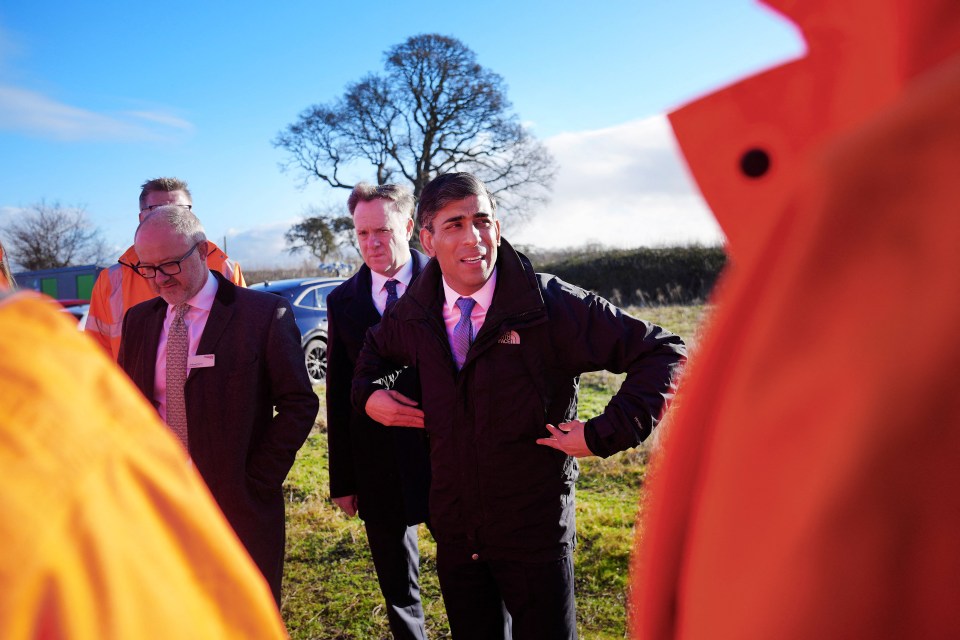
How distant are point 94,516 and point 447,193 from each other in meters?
2.47

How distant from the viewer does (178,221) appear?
10.5 ft

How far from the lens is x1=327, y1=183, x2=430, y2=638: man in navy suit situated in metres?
3.55

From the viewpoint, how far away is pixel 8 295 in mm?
639

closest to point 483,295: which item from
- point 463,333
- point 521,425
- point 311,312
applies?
point 463,333

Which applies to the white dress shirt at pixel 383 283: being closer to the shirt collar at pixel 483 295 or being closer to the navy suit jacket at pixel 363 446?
the navy suit jacket at pixel 363 446

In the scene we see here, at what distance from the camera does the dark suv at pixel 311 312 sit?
10.9 meters

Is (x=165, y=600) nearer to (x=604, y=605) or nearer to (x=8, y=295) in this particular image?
(x=8, y=295)

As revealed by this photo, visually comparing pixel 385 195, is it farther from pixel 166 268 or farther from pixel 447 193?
pixel 166 268

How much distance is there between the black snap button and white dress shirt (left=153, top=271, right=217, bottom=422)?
288cm

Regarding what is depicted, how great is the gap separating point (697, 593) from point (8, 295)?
672 mm

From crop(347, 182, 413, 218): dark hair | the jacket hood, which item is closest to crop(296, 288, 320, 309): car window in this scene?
crop(347, 182, 413, 218): dark hair

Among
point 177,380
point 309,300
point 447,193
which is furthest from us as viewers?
point 309,300

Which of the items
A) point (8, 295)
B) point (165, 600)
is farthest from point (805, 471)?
point (8, 295)

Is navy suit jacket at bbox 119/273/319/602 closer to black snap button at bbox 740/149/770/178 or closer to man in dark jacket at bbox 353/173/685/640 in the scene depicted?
man in dark jacket at bbox 353/173/685/640
